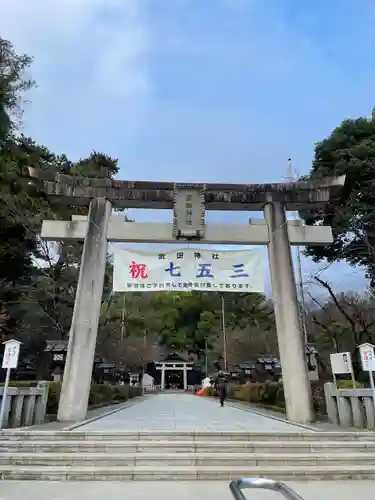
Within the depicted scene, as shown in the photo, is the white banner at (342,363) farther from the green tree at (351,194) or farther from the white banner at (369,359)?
the green tree at (351,194)

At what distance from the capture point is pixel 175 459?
682cm

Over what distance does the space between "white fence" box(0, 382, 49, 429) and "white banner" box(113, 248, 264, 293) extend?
3.44m

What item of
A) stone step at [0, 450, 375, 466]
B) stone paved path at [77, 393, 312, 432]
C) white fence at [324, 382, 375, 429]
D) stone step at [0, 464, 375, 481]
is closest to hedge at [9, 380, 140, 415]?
stone paved path at [77, 393, 312, 432]

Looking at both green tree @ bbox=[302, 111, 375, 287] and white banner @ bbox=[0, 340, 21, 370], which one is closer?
white banner @ bbox=[0, 340, 21, 370]

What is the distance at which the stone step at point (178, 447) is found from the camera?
7.18 m

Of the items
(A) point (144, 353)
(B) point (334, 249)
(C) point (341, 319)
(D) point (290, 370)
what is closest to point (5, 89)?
(B) point (334, 249)

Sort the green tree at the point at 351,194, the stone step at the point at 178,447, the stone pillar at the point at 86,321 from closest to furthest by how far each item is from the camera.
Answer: the stone step at the point at 178,447, the stone pillar at the point at 86,321, the green tree at the point at 351,194

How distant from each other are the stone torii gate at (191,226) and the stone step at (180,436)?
2.61 metres

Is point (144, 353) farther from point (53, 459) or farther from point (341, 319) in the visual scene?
point (53, 459)

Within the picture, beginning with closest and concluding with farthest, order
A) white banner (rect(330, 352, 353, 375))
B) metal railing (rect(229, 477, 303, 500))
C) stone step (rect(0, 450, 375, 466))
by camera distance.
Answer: metal railing (rect(229, 477, 303, 500)), stone step (rect(0, 450, 375, 466)), white banner (rect(330, 352, 353, 375))

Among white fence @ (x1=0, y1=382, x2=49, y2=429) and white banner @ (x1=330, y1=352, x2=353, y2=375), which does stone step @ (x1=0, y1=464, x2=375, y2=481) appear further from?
white banner @ (x1=330, y1=352, x2=353, y2=375)

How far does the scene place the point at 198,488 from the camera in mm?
5805

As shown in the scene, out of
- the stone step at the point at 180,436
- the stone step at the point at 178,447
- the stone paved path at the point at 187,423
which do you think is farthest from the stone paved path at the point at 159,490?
the stone paved path at the point at 187,423

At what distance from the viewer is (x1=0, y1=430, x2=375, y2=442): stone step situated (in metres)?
7.75
